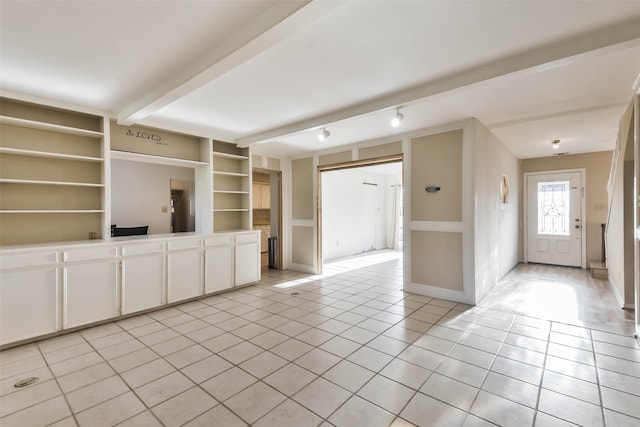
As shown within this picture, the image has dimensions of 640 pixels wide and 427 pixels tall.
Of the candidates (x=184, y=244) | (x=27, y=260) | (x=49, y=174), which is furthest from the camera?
(x=184, y=244)

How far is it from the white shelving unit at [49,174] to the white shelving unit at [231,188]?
1.72 m

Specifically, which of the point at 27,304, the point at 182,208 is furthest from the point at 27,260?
the point at 182,208

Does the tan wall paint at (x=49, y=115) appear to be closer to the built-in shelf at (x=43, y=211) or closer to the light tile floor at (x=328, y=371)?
the built-in shelf at (x=43, y=211)

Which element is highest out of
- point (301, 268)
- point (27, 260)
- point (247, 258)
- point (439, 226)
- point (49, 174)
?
point (49, 174)

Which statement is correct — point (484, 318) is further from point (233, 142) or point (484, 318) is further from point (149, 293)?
point (233, 142)

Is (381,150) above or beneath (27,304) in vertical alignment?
above

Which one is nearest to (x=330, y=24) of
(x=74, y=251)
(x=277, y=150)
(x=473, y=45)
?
(x=473, y=45)

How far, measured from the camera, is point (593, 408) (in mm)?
1987

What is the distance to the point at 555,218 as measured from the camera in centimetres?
678

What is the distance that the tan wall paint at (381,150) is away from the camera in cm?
489

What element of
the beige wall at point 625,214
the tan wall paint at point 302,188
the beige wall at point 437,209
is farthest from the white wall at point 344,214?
the beige wall at point 625,214

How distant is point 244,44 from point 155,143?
317 cm

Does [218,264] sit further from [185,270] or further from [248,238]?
[248,238]

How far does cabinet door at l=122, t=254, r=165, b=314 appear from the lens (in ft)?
12.0
